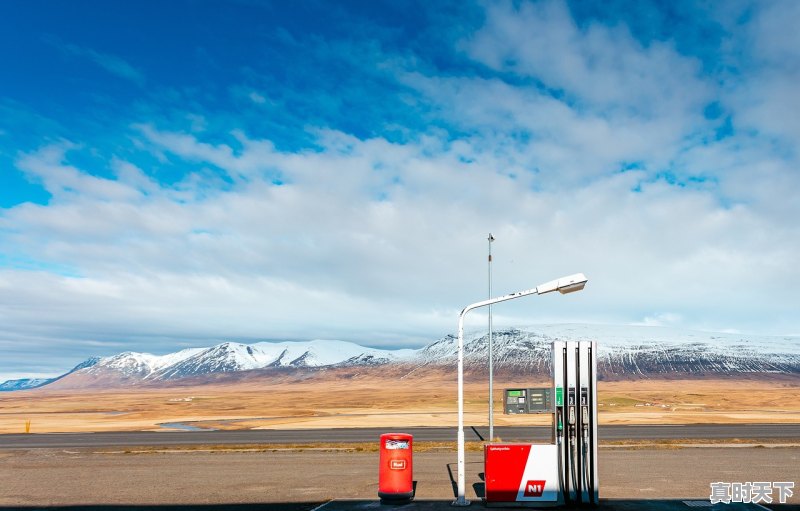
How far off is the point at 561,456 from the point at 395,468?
4.24 meters

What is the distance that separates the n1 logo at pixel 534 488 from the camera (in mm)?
14969

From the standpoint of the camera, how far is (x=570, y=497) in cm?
1523

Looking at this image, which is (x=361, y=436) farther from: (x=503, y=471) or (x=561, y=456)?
(x=561, y=456)

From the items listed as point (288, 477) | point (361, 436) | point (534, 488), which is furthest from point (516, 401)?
point (361, 436)

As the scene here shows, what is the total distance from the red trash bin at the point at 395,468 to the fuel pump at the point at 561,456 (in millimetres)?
2094

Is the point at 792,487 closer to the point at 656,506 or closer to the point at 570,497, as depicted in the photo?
the point at 656,506

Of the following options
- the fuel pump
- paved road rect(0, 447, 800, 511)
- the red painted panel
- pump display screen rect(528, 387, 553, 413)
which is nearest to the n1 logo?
the fuel pump

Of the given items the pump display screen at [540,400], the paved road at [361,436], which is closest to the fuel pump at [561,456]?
the pump display screen at [540,400]

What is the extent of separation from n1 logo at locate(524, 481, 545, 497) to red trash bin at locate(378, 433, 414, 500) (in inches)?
118

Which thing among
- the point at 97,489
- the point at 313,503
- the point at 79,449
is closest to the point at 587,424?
the point at 313,503

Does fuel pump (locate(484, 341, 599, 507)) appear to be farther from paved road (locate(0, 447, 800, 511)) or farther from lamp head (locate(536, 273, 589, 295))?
lamp head (locate(536, 273, 589, 295))

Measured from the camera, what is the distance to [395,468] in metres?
15.7

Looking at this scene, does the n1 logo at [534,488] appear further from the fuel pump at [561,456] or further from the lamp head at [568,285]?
the lamp head at [568,285]

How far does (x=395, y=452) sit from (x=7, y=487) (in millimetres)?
13866
